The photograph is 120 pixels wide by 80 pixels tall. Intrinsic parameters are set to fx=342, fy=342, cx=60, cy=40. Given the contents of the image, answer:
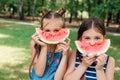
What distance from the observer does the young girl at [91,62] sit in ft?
9.32

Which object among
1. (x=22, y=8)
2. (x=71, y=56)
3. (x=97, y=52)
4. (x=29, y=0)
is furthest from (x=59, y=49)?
(x=29, y=0)

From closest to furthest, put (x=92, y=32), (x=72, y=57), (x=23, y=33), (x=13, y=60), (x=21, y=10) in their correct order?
(x=92, y=32), (x=72, y=57), (x=13, y=60), (x=23, y=33), (x=21, y=10)

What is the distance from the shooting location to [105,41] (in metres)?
3.03

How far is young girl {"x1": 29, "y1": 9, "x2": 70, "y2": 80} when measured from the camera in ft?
9.86

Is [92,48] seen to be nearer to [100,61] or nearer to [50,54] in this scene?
[100,61]

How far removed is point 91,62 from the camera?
2830mm

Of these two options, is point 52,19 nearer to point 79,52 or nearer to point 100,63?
point 79,52

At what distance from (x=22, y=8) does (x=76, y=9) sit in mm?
5167

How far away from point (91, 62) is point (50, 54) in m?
0.44

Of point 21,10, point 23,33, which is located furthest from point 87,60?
point 21,10

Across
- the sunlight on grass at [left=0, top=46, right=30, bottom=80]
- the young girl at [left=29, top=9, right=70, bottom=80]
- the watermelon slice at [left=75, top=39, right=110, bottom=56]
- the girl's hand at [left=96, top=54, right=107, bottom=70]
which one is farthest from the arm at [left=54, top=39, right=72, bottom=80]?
the sunlight on grass at [left=0, top=46, right=30, bottom=80]

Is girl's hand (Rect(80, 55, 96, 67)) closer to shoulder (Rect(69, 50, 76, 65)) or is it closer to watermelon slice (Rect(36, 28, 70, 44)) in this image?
shoulder (Rect(69, 50, 76, 65))

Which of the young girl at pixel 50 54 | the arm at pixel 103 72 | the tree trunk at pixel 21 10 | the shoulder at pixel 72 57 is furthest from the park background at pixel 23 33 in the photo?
the arm at pixel 103 72

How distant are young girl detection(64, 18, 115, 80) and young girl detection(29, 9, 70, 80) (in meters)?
0.09
